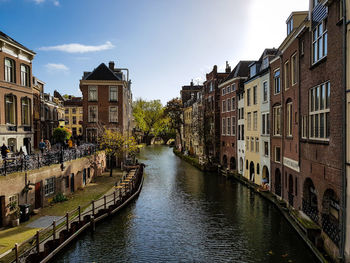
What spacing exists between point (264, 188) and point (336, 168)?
52.6ft

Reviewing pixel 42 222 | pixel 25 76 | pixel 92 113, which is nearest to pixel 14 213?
pixel 42 222

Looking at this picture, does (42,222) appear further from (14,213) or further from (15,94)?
(15,94)

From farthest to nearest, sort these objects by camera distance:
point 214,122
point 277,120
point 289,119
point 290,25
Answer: point 214,122
point 277,120
point 290,25
point 289,119

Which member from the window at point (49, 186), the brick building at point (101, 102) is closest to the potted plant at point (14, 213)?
the window at point (49, 186)

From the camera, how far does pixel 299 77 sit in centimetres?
1875

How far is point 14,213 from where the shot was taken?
1683 centimetres

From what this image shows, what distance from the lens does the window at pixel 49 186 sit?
21000 mm

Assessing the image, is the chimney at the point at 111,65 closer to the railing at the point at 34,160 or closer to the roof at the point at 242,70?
the roof at the point at 242,70

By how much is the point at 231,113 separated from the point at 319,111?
27.6 metres

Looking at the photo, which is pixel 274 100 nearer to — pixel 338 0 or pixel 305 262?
pixel 338 0

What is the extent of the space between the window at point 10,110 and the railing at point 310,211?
24.9 metres

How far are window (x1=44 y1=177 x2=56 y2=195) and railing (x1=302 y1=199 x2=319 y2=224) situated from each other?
18758mm

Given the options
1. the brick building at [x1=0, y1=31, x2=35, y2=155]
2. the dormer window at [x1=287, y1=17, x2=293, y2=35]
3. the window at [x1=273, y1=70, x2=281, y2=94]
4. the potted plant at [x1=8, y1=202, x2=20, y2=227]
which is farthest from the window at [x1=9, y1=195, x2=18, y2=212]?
the dormer window at [x1=287, y1=17, x2=293, y2=35]

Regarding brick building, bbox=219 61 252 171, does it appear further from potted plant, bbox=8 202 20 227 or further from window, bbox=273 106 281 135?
potted plant, bbox=8 202 20 227
